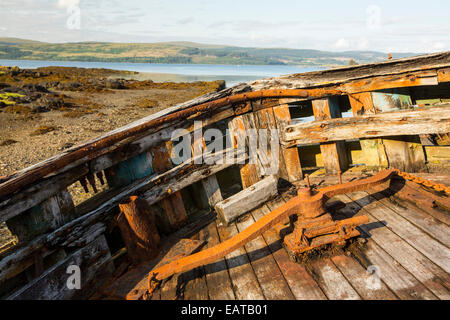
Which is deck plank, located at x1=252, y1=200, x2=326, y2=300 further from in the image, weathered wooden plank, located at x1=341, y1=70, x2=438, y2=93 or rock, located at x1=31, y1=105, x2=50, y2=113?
rock, located at x1=31, y1=105, x2=50, y2=113

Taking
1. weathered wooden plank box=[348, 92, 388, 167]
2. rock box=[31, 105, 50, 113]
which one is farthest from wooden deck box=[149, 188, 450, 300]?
rock box=[31, 105, 50, 113]

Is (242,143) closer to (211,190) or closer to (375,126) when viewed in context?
(211,190)

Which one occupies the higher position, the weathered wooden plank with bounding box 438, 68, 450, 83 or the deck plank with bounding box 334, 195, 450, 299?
the weathered wooden plank with bounding box 438, 68, 450, 83

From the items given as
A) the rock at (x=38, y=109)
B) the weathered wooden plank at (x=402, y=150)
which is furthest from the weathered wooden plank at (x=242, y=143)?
the rock at (x=38, y=109)

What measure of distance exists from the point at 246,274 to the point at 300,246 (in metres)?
0.47

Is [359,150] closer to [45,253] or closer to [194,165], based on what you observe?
[194,165]

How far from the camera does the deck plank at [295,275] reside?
191 cm

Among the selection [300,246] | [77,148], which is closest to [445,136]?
[300,246]

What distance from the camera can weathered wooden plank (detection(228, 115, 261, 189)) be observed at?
340 centimetres

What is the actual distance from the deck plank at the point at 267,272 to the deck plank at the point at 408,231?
42.8 inches

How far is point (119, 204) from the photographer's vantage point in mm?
2398

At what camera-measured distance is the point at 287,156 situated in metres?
3.62

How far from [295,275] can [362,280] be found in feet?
1.47

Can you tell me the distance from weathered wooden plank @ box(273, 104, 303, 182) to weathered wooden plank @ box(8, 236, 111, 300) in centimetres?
225
